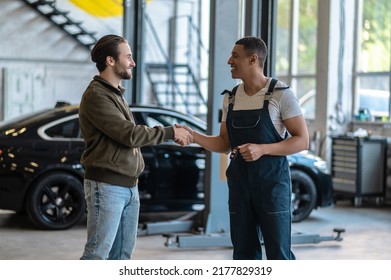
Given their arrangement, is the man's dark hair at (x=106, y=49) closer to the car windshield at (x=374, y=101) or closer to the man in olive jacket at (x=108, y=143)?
the man in olive jacket at (x=108, y=143)

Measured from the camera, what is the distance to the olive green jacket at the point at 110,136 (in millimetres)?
3121

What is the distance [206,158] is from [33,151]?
5.41ft

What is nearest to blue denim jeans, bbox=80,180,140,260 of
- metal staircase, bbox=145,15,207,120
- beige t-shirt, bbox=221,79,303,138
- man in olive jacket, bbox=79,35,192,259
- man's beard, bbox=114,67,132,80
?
man in olive jacket, bbox=79,35,192,259

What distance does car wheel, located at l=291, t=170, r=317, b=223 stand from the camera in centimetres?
766

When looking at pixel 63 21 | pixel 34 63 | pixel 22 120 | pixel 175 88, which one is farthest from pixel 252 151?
pixel 175 88

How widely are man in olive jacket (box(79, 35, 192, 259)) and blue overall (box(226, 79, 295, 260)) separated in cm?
39

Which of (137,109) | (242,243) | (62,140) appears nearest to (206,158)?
(137,109)

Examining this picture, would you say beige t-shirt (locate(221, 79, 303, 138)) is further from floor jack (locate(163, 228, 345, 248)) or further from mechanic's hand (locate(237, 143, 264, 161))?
floor jack (locate(163, 228, 345, 248))

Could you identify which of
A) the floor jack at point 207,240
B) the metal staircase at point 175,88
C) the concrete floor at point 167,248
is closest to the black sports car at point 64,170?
the concrete floor at point 167,248

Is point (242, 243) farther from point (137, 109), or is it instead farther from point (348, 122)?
point (348, 122)

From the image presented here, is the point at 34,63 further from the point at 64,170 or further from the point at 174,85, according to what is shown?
the point at 64,170

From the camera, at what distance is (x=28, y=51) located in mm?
13742

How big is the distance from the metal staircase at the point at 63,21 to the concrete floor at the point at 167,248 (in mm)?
6857

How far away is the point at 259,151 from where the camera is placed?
3.26 meters
